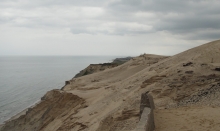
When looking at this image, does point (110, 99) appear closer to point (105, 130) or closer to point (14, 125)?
point (105, 130)

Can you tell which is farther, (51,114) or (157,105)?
(51,114)

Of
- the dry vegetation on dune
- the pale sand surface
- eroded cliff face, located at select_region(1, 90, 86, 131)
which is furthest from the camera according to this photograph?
eroded cliff face, located at select_region(1, 90, 86, 131)

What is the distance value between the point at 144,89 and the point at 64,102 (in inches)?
268

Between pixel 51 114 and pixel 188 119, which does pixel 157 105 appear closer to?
pixel 188 119

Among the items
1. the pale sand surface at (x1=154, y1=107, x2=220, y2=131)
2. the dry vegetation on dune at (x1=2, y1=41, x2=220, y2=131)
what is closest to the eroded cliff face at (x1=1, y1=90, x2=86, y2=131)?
the dry vegetation on dune at (x1=2, y1=41, x2=220, y2=131)

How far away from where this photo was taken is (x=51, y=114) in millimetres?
18359

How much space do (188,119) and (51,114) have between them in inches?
444

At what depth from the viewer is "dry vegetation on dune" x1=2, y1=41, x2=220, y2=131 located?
9.80 m

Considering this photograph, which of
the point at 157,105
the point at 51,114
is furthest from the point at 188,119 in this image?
the point at 51,114

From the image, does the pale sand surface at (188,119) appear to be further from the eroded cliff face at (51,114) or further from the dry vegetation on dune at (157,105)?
the eroded cliff face at (51,114)

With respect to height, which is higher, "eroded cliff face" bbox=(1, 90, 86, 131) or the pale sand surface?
the pale sand surface

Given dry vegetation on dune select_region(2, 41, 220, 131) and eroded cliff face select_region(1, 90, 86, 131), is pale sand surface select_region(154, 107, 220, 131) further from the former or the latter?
eroded cliff face select_region(1, 90, 86, 131)

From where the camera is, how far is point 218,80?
43.2ft

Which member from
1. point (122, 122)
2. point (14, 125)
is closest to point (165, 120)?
point (122, 122)
